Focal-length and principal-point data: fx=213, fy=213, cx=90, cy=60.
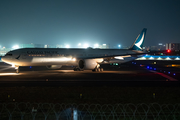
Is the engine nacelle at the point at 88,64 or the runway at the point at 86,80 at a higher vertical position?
the engine nacelle at the point at 88,64

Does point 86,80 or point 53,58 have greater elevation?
point 53,58

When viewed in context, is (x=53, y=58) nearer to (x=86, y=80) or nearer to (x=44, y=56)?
(x=44, y=56)

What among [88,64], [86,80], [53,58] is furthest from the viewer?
[53,58]

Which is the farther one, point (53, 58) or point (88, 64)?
point (53, 58)

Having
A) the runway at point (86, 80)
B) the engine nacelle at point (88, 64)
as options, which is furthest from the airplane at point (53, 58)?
the runway at point (86, 80)

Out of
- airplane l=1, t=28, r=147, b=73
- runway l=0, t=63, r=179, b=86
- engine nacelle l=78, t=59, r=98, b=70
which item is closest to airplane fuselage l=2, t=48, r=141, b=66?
airplane l=1, t=28, r=147, b=73

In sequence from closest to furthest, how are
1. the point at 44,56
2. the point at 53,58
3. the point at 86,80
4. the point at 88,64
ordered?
the point at 86,80 → the point at 88,64 → the point at 44,56 → the point at 53,58

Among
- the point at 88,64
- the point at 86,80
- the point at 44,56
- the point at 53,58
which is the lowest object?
the point at 86,80

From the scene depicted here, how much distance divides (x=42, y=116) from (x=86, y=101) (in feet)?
16.0

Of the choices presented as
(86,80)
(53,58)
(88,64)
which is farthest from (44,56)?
Result: (86,80)

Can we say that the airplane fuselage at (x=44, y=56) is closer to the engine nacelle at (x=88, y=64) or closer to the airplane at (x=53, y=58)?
the airplane at (x=53, y=58)

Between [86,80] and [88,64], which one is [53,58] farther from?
[86,80]

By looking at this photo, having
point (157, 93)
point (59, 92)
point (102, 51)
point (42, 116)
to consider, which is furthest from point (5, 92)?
point (102, 51)

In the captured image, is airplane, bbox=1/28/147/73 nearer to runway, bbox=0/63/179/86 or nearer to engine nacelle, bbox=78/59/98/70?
engine nacelle, bbox=78/59/98/70
